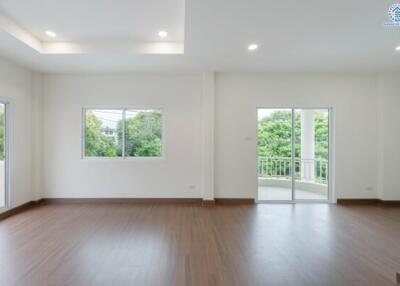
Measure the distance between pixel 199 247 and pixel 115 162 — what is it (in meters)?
3.05

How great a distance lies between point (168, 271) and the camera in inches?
98.4

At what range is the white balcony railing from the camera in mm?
5414

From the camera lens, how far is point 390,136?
17.0 ft

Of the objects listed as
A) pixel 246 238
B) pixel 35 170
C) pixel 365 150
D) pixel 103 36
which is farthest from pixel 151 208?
pixel 365 150

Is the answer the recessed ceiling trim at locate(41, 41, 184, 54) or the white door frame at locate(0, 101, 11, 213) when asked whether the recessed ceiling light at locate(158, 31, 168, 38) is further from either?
the white door frame at locate(0, 101, 11, 213)

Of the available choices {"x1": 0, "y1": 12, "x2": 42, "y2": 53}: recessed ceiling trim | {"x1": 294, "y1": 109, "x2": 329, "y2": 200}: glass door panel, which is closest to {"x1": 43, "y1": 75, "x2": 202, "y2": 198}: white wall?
{"x1": 0, "y1": 12, "x2": 42, "y2": 53}: recessed ceiling trim

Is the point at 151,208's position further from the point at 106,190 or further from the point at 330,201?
the point at 330,201

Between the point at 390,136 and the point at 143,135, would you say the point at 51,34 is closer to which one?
the point at 143,135

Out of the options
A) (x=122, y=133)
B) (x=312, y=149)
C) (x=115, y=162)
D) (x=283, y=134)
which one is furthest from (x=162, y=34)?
(x=312, y=149)

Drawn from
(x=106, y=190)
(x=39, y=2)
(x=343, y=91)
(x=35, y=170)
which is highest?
(x=39, y=2)

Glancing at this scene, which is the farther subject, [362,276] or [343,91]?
[343,91]

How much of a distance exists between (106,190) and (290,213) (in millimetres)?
3968

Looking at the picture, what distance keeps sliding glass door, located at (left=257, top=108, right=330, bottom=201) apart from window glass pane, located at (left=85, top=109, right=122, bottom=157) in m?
3.28

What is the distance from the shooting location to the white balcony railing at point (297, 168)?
5.41 metres
